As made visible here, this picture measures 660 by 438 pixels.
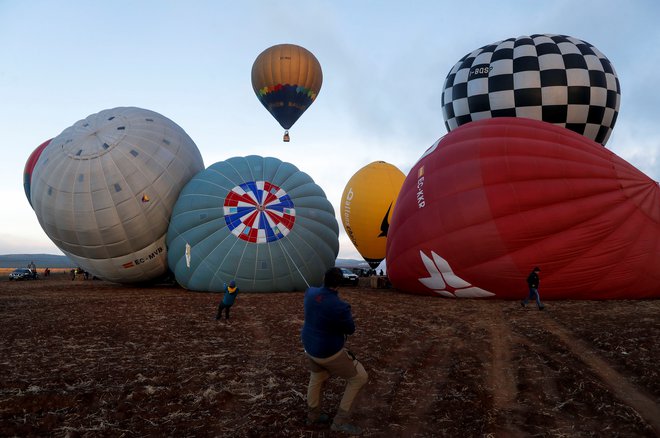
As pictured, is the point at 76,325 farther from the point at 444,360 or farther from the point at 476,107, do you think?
the point at 476,107

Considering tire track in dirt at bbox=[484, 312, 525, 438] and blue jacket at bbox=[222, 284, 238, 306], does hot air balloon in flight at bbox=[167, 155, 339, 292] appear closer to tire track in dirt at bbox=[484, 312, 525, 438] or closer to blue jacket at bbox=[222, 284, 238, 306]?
blue jacket at bbox=[222, 284, 238, 306]

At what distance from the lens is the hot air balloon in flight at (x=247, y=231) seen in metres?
15.6

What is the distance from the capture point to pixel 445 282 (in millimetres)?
13484

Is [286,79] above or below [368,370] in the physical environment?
above

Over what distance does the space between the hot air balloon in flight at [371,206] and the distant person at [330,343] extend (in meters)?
22.9

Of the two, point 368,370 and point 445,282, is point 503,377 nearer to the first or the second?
point 368,370

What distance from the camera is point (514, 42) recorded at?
63.0 ft

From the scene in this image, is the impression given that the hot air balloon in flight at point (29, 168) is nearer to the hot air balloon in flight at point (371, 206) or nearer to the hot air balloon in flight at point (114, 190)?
the hot air balloon in flight at point (114, 190)

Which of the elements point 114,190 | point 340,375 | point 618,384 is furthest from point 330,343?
point 114,190

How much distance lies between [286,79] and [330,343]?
885 inches

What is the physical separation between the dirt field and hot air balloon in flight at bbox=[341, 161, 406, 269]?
56.1 feet

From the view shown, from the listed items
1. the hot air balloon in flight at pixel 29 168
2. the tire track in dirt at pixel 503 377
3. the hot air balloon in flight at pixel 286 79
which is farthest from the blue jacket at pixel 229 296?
the hot air balloon in flight at pixel 286 79

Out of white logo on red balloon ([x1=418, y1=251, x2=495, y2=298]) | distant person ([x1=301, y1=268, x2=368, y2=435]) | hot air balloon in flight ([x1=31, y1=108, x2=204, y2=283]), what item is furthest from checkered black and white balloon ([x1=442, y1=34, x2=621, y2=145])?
distant person ([x1=301, y1=268, x2=368, y2=435])

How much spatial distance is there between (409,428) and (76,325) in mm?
7969
